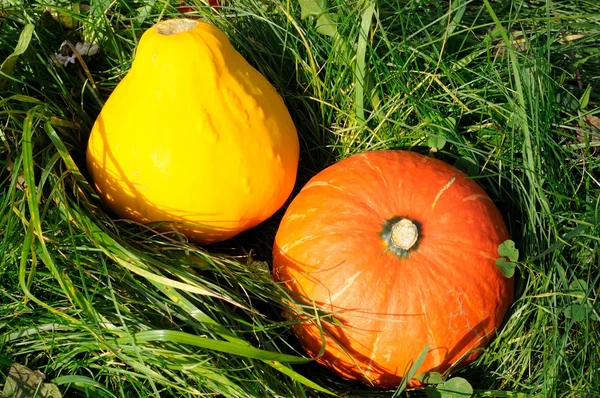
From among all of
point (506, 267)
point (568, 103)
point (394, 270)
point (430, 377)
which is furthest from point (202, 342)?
point (568, 103)

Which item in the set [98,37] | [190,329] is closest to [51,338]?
[190,329]

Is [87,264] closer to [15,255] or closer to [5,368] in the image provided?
[15,255]

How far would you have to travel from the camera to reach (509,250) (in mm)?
2162

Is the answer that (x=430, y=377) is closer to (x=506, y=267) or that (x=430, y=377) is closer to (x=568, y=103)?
(x=506, y=267)

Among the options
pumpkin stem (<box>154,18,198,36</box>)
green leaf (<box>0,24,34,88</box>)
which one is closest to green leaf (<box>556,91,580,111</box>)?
pumpkin stem (<box>154,18,198,36</box>)

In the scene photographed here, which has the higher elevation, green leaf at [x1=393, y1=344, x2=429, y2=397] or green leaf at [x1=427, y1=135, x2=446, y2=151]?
green leaf at [x1=427, y1=135, x2=446, y2=151]

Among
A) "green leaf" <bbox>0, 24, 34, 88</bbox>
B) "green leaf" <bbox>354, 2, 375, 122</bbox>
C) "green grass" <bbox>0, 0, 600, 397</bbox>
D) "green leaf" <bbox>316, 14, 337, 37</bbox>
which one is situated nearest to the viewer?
"green grass" <bbox>0, 0, 600, 397</bbox>

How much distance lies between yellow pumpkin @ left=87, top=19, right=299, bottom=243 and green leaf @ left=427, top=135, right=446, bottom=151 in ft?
1.90

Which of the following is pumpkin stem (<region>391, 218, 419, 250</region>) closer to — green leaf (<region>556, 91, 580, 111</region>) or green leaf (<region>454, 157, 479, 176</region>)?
green leaf (<region>454, 157, 479, 176</region>)

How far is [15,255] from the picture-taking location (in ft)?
6.94

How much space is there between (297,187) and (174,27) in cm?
89

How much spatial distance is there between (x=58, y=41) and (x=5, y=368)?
4.52ft

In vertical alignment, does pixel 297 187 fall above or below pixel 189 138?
below

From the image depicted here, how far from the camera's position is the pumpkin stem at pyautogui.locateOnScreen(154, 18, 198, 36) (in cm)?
218
